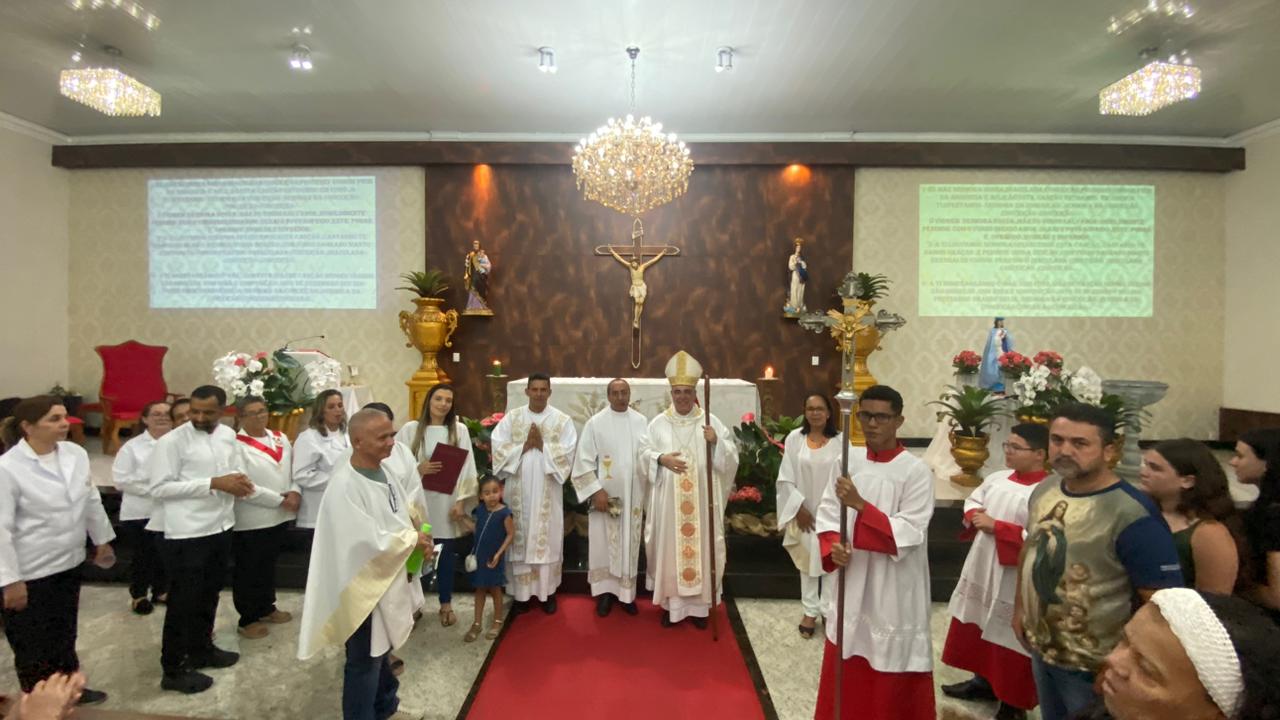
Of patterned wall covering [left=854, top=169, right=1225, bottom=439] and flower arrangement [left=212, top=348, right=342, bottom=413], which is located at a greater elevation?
patterned wall covering [left=854, top=169, right=1225, bottom=439]

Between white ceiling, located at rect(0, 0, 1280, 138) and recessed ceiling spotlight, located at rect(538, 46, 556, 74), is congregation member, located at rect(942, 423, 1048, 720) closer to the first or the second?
white ceiling, located at rect(0, 0, 1280, 138)

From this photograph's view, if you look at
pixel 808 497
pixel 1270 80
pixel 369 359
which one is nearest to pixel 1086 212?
pixel 1270 80

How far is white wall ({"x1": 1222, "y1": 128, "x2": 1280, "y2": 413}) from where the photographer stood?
26.0 ft

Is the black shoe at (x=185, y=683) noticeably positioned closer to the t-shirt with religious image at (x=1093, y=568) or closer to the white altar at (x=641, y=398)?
the white altar at (x=641, y=398)

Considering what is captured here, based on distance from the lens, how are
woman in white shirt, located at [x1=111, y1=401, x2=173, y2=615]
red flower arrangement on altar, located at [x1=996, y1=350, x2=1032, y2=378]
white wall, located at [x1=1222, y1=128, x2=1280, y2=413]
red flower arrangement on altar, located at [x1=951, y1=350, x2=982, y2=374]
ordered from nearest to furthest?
woman in white shirt, located at [x1=111, y1=401, x2=173, y2=615]
red flower arrangement on altar, located at [x1=996, y1=350, x2=1032, y2=378]
red flower arrangement on altar, located at [x1=951, y1=350, x2=982, y2=374]
white wall, located at [x1=1222, y1=128, x2=1280, y2=413]

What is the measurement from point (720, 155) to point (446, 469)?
21.5 ft

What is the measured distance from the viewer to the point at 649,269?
880cm

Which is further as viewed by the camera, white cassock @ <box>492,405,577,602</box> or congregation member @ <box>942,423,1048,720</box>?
white cassock @ <box>492,405,577,602</box>

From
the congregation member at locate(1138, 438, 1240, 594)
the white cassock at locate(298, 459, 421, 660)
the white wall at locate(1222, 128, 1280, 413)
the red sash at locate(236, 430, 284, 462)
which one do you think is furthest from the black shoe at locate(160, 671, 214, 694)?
the white wall at locate(1222, 128, 1280, 413)

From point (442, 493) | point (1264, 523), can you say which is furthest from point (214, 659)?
point (1264, 523)

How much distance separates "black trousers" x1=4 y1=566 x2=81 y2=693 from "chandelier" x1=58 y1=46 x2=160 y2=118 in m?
5.28

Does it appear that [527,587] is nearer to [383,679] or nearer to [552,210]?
[383,679]

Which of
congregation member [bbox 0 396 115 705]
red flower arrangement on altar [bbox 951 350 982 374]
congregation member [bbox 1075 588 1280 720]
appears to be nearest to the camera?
congregation member [bbox 1075 588 1280 720]

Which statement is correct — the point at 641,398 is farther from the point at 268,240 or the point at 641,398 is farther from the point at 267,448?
the point at 268,240
